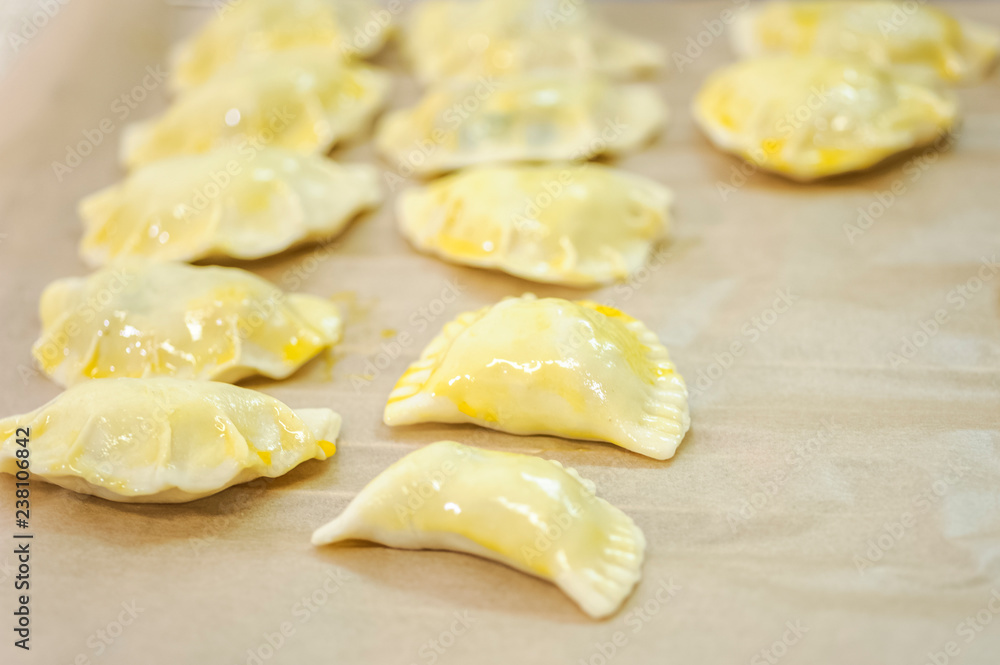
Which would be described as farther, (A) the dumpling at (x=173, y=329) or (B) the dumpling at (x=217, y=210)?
(B) the dumpling at (x=217, y=210)

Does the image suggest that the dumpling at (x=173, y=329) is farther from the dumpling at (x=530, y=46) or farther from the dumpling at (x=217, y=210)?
the dumpling at (x=530, y=46)

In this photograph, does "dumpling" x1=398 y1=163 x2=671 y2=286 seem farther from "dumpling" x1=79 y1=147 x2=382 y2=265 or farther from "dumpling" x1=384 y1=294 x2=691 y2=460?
"dumpling" x1=384 y1=294 x2=691 y2=460

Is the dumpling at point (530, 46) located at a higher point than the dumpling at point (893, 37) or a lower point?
higher

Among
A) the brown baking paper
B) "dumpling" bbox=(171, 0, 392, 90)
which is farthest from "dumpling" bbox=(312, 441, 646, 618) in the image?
"dumpling" bbox=(171, 0, 392, 90)

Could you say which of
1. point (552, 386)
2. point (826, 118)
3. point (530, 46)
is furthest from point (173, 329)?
point (826, 118)

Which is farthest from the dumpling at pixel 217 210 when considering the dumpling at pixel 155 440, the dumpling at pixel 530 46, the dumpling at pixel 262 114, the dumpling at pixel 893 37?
the dumpling at pixel 893 37

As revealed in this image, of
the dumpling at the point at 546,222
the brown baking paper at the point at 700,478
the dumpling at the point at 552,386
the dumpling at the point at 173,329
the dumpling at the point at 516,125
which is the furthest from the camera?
the dumpling at the point at 516,125
